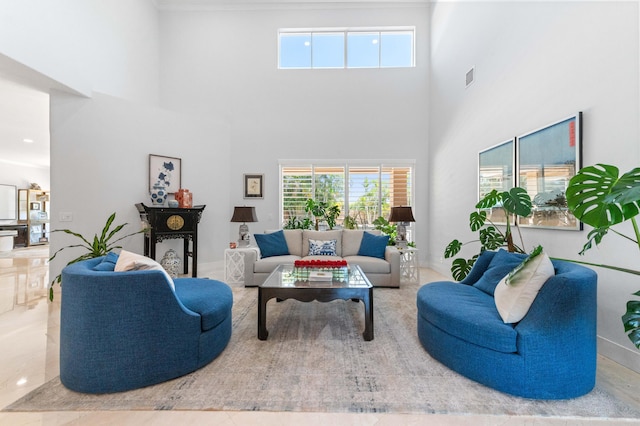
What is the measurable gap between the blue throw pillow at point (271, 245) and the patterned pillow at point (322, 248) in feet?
1.45

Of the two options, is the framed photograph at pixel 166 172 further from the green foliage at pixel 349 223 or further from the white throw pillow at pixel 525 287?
the white throw pillow at pixel 525 287

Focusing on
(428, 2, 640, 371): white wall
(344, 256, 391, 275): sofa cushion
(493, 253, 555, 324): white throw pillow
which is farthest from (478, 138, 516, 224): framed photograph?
(493, 253, 555, 324): white throw pillow

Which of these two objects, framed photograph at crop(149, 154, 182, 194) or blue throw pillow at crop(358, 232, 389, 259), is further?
framed photograph at crop(149, 154, 182, 194)

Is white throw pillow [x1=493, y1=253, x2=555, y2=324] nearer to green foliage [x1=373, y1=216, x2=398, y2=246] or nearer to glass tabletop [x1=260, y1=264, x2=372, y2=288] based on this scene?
glass tabletop [x1=260, y1=264, x2=372, y2=288]

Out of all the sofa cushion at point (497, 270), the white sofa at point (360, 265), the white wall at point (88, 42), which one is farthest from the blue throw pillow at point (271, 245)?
the white wall at point (88, 42)

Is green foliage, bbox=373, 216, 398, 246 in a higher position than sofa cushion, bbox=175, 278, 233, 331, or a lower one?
higher

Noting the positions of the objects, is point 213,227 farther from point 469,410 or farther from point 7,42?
point 469,410

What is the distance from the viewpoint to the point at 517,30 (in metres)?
3.39

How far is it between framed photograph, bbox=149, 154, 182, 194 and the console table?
0.58m

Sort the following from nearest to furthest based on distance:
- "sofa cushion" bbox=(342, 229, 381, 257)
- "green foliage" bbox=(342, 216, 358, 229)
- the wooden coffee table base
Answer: the wooden coffee table base < "sofa cushion" bbox=(342, 229, 381, 257) < "green foliage" bbox=(342, 216, 358, 229)

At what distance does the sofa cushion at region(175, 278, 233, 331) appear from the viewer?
6.95 feet

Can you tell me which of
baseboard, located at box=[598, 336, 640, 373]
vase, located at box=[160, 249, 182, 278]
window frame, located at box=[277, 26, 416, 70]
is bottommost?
baseboard, located at box=[598, 336, 640, 373]

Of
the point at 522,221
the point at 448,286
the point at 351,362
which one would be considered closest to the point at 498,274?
the point at 448,286

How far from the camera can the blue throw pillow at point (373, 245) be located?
457 cm
